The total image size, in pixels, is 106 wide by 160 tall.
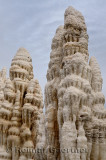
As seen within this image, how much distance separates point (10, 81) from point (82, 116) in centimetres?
826

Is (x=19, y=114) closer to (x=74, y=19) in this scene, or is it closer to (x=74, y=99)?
(x=74, y=99)

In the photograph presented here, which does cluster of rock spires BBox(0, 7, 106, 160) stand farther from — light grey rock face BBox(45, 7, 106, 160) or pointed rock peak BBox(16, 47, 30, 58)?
pointed rock peak BBox(16, 47, 30, 58)

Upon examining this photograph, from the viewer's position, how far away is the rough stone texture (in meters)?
16.4

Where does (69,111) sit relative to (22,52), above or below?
below

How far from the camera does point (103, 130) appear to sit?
11164mm

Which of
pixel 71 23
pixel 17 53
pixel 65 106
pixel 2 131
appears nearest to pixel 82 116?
pixel 65 106

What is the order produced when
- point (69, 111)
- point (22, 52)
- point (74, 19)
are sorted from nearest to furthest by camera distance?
point (69, 111), point (74, 19), point (22, 52)

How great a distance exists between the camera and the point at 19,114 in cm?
1705

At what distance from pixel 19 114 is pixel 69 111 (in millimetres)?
7145

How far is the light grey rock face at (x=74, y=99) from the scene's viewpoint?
10.4 m

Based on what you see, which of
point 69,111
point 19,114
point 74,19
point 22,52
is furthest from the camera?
point 22,52

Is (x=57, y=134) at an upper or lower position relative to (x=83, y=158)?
upper

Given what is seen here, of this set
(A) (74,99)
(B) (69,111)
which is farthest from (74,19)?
(B) (69,111)

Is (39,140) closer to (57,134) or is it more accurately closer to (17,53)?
(57,134)
